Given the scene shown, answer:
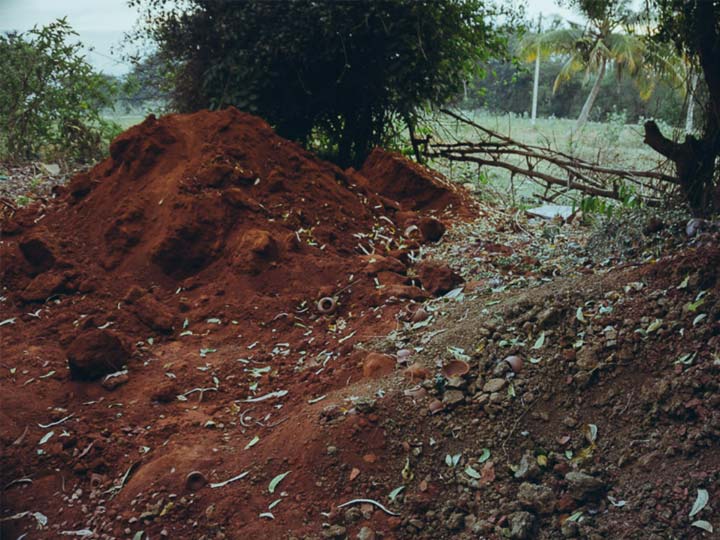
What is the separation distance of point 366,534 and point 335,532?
96 millimetres

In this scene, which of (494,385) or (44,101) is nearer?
(494,385)

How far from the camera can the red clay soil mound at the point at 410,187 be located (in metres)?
5.45

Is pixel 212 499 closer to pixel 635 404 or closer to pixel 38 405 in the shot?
pixel 38 405

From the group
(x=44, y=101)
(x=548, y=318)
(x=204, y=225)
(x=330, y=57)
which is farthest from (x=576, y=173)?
(x=44, y=101)

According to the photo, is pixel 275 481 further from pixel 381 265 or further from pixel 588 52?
pixel 588 52

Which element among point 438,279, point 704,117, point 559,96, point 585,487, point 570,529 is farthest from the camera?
point 559,96

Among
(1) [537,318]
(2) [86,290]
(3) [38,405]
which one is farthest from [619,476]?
(2) [86,290]

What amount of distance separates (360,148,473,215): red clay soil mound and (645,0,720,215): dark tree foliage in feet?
6.69

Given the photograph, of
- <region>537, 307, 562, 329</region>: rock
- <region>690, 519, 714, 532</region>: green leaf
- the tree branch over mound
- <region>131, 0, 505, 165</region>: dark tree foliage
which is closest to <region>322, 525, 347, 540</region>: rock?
<region>690, 519, 714, 532</region>: green leaf

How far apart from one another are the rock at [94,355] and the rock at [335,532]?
4.95 ft

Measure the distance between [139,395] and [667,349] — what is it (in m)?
2.12

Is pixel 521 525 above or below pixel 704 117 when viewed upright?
below

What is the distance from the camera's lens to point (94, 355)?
3004 millimetres

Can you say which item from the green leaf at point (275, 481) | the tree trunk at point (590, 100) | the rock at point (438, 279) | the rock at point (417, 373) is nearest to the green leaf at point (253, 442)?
the green leaf at point (275, 481)
